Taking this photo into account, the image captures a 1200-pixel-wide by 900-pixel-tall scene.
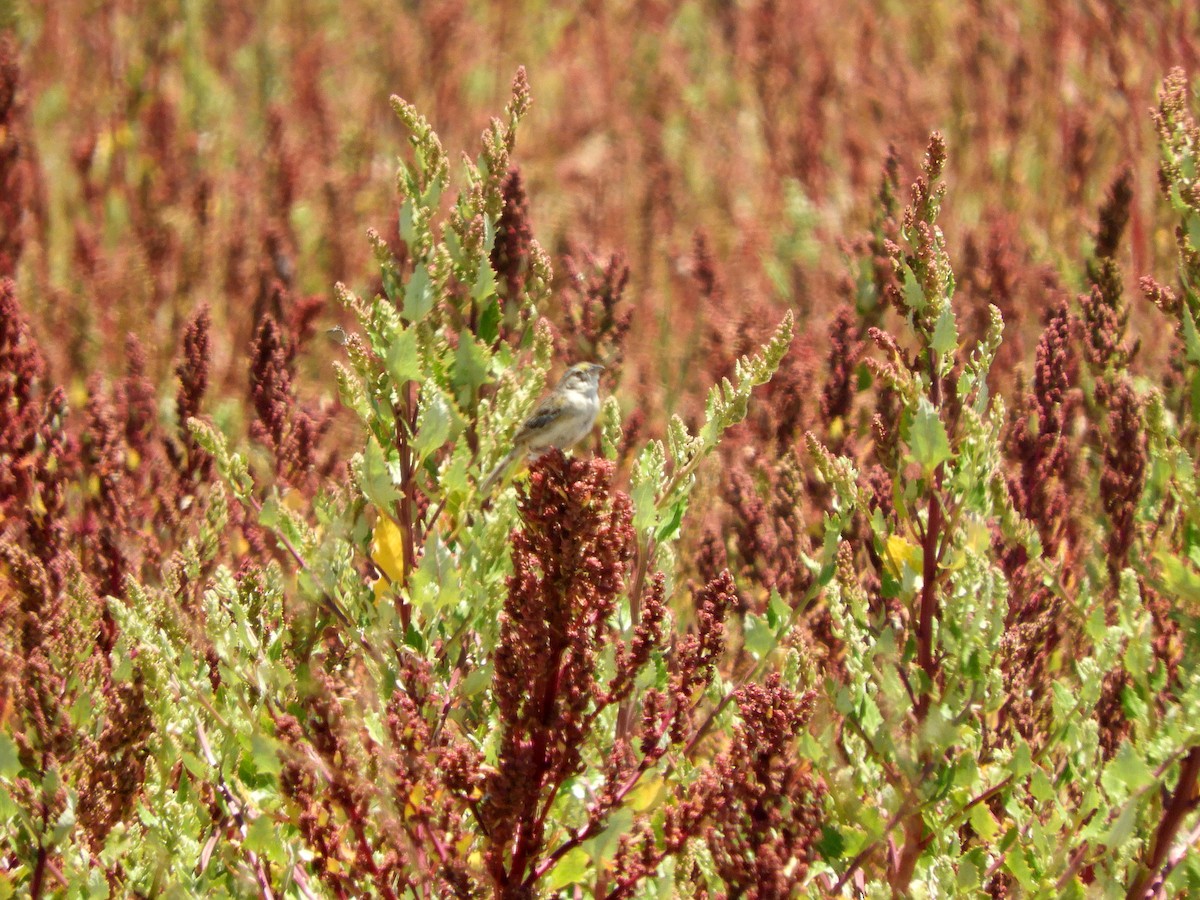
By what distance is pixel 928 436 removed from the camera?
168 cm

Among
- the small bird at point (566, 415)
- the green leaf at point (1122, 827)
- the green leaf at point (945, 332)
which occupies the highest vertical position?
the small bird at point (566, 415)

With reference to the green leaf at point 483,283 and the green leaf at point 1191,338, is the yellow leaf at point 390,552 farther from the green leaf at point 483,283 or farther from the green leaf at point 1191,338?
the green leaf at point 1191,338

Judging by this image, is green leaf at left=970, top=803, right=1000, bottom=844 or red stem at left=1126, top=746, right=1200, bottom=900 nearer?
red stem at left=1126, top=746, right=1200, bottom=900

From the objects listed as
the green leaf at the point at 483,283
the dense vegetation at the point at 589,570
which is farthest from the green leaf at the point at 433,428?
the green leaf at the point at 483,283

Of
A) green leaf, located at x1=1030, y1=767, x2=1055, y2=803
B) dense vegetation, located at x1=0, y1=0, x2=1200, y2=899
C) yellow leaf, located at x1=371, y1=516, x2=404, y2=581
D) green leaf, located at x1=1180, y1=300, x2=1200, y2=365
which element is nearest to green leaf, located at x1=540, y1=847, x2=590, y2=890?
dense vegetation, located at x1=0, y1=0, x2=1200, y2=899

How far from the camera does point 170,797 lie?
6.35 ft

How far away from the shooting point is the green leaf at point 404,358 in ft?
5.82

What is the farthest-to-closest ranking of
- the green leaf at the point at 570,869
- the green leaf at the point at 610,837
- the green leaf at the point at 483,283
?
the green leaf at the point at 483,283, the green leaf at the point at 570,869, the green leaf at the point at 610,837

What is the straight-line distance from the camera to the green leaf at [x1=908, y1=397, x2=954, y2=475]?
1.67 m

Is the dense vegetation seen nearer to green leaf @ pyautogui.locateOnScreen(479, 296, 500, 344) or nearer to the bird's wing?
green leaf @ pyautogui.locateOnScreen(479, 296, 500, 344)

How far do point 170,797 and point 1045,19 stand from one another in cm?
575

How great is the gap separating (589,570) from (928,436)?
0.42m

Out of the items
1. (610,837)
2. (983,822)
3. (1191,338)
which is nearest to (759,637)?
(610,837)

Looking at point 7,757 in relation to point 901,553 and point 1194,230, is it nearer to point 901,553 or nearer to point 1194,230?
point 901,553
